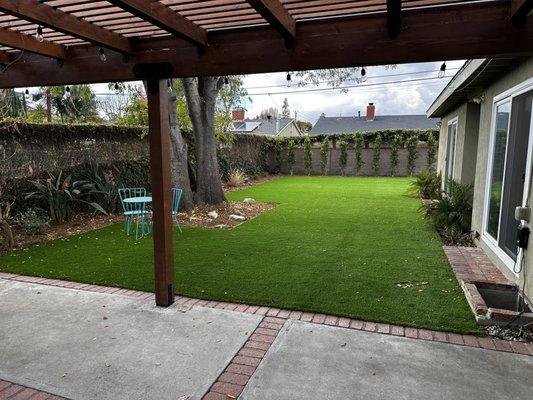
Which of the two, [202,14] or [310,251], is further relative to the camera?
[310,251]

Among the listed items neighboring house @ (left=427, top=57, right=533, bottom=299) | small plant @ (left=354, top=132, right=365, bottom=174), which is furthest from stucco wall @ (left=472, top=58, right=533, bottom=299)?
small plant @ (left=354, top=132, right=365, bottom=174)

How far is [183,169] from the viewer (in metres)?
8.72

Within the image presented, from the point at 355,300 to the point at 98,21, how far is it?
3349 mm

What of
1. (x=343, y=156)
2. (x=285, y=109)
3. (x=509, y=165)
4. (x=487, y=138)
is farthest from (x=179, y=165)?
(x=285, y=109)

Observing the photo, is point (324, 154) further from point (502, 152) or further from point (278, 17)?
point (278, 17)

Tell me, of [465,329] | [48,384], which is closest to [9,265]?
[48,384]

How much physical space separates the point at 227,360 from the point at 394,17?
8.64 ft

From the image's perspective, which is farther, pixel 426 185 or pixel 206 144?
pixel 426 185

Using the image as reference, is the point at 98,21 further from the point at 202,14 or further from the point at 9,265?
the point at 9,265

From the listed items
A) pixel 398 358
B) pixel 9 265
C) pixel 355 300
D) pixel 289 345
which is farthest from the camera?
pixel 9 265

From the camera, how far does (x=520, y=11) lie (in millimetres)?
2311

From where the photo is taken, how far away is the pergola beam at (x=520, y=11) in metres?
2.23

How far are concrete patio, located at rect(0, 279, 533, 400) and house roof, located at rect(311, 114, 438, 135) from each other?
25.5 metres

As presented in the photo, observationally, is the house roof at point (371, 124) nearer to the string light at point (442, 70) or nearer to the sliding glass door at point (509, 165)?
the sliding glass door at point (509, 165)
